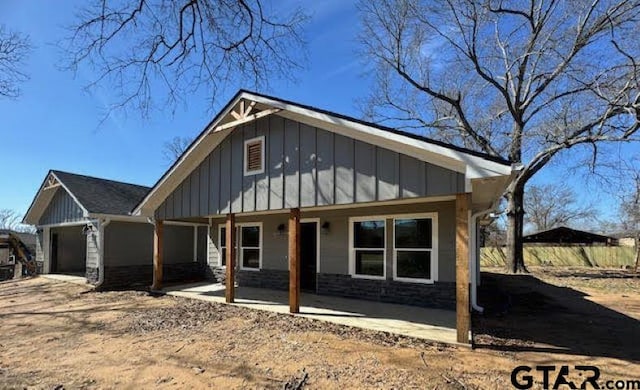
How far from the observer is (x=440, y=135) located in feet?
75.4

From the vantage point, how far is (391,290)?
942 cm

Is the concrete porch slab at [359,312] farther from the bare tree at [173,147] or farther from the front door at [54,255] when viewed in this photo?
the bare tree at [173,147]

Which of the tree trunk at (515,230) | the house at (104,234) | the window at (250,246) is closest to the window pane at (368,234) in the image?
the window at (250,246)

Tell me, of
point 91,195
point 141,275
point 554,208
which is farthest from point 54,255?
point 554,208

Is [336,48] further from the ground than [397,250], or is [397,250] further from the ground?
[336,48]

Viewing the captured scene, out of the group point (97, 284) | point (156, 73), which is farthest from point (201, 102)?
point (97, 284)

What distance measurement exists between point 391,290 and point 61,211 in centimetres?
1349

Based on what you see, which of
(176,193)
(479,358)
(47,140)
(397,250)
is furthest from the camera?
(47,140)

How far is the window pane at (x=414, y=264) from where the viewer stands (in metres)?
8.95

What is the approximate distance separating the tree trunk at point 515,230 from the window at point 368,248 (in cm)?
1274

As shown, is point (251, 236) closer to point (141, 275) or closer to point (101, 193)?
point (141, 275)

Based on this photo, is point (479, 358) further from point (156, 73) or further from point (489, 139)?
point (489, 139)

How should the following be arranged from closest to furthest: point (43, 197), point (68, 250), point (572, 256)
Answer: point (43, 197) → point (68, 250) → point (572, 256)

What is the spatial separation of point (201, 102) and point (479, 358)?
215 inches
